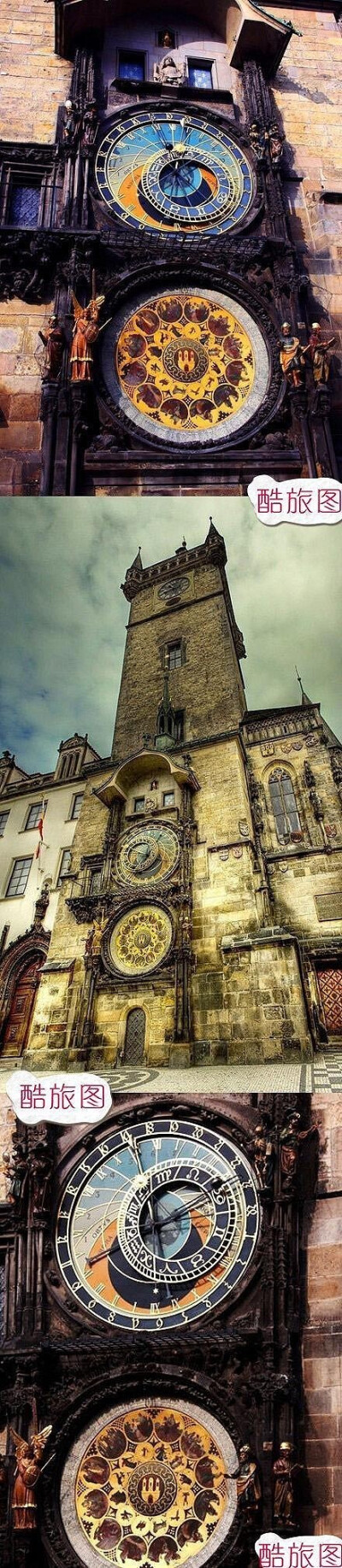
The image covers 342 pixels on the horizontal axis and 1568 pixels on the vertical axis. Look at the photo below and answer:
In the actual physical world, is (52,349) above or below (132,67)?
below

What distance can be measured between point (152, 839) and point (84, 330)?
12.5 ft

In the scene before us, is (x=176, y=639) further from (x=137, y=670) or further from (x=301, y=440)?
(x=301, y=440)

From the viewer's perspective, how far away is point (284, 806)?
532 centimetres

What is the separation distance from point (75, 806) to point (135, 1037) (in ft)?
5.03

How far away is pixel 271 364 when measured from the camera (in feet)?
22.5

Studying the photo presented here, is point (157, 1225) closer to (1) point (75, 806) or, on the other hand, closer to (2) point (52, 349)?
(1) point (75, 806)

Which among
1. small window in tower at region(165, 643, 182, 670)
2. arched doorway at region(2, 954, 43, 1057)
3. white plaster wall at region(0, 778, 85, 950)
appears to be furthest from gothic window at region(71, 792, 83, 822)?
small window in tower at region(165, 643, 182, 670)

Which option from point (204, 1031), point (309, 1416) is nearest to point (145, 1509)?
point (309, 1416)

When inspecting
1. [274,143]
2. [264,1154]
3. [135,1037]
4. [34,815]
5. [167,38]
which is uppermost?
[167,38]

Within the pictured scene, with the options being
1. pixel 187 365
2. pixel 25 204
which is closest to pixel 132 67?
pixel 25 204

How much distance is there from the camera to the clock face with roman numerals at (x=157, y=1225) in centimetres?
456

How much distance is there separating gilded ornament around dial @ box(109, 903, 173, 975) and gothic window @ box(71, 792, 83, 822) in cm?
77

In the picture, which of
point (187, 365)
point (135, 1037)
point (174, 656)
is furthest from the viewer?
point (187, 365)

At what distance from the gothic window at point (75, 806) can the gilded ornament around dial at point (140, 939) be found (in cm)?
77
